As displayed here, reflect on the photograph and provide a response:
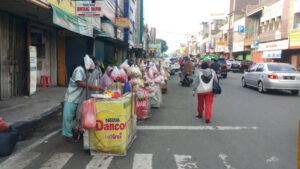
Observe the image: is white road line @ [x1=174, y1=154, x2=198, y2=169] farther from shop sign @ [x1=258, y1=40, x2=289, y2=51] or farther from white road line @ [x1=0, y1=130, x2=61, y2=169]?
shop sign @ [x1=258, y1=40, x2=289, y2=51]

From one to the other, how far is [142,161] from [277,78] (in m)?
10.1

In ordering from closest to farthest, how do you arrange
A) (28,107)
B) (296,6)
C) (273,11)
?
(28,107)
(296,6)
(273,11)

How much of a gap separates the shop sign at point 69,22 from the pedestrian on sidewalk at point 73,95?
330cm

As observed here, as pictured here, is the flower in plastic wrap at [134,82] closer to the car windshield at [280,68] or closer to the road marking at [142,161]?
the road marking at [142,161]

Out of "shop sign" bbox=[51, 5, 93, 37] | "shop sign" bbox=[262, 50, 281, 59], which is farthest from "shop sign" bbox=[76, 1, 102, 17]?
"shop sign" bbox=[262, 50, 281, 59]

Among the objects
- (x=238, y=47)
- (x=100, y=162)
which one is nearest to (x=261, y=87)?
(x=100, y=162)

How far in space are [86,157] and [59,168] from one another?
56 cm

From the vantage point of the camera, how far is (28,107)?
310 inches

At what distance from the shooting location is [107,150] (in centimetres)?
440

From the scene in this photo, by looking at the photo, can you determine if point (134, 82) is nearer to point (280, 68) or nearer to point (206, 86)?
point (206, 86)

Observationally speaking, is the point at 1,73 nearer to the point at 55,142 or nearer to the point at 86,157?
the point at 55,142

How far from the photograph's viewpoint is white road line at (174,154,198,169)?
3.98 meters

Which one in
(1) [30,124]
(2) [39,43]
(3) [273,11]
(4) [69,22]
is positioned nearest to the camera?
(1) [30,124]

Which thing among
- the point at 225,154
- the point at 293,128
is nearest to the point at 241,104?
the point at 293,128
